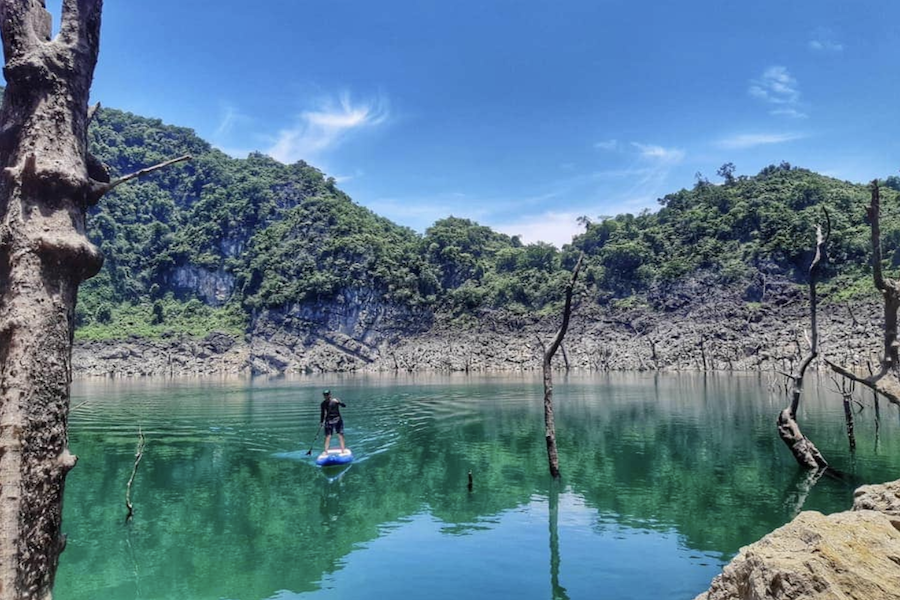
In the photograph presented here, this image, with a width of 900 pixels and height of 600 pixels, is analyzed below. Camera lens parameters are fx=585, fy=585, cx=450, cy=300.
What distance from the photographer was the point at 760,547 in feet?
14.2

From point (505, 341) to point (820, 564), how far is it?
4037 inches

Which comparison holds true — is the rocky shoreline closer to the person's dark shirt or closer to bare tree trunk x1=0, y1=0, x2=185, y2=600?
the person's dark shirt

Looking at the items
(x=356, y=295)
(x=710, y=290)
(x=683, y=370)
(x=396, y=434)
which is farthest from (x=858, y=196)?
(x=396, y=434)

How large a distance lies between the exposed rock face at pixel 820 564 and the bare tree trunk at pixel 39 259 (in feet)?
15.3

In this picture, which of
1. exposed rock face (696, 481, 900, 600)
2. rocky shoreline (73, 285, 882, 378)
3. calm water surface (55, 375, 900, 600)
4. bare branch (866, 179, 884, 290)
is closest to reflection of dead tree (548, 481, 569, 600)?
calm water surface (55, 375, 900, 600)

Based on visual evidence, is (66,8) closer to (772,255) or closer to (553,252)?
(772,255)

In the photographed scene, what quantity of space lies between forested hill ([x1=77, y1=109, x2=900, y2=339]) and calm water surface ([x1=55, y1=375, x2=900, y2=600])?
237ft

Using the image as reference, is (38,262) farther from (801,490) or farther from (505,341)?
(505,341)

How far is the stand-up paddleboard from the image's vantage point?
18.6 m

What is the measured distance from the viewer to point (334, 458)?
18.8 meters

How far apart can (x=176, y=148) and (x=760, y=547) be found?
655 feet

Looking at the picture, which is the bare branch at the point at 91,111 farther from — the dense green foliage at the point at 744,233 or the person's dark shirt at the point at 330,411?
the dense green foliage at the point at 744,233

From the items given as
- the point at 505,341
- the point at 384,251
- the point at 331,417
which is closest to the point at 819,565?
the point at 331,417

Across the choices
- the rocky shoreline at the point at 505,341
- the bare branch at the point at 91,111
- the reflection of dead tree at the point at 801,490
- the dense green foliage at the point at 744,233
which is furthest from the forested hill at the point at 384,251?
the bare branch at the point at 91,111
